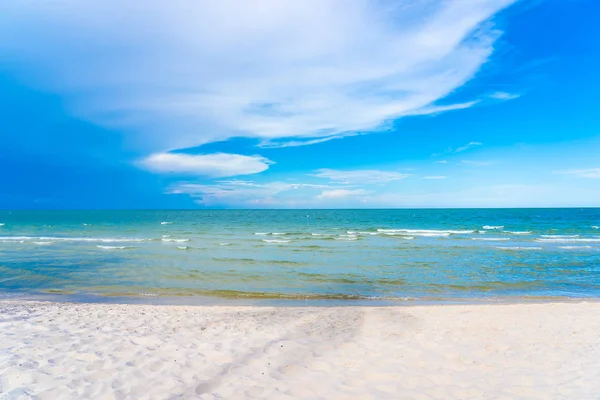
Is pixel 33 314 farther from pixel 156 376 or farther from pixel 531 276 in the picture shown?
pixel 531 276

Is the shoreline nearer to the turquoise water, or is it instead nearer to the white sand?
the turquoise water

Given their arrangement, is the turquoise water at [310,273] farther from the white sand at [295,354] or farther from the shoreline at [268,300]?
the white sand at [295,354]

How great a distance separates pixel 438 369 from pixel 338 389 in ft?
6.24

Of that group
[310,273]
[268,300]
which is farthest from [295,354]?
[310,273]

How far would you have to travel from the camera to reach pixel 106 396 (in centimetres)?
488

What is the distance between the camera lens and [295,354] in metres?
6.71

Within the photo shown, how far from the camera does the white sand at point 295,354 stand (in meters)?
5.20

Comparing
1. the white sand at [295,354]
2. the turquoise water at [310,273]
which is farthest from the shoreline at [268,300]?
the white sand at [295,354]

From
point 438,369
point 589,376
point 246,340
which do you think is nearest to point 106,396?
point 246,340

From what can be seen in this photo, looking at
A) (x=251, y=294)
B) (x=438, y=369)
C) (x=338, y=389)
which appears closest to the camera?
(x=338, y=389)

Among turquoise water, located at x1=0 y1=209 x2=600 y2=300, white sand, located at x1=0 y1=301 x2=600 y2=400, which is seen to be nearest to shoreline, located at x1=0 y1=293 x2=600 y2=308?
turquoise water, located at x1=0 y1=209 x2=600 y2=300

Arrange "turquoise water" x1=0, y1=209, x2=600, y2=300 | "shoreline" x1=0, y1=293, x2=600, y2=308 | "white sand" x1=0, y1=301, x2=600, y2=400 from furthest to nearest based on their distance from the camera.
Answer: "turquoise water" x1=0, y1=209, x2=600, y2=300
"shoreline" x1=0, y1=293, x2=600, y2=308
"white sand" x1=0, y1=301, x2=600, y2=400

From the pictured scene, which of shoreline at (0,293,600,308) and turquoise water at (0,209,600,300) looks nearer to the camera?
shoreline at (0,293,600,308)

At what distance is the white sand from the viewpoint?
5203 millimetres
